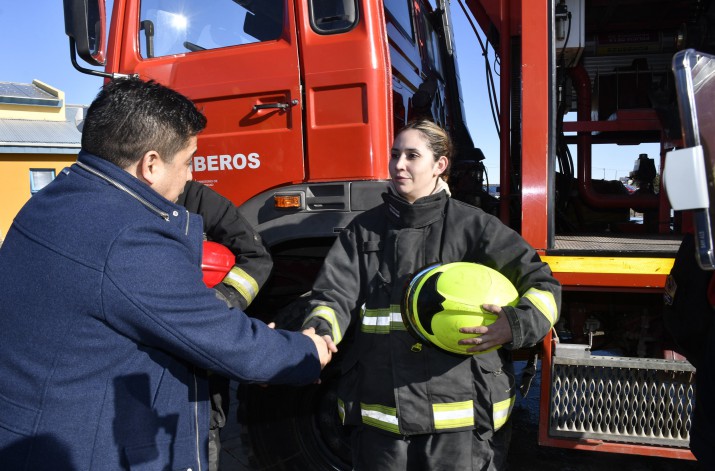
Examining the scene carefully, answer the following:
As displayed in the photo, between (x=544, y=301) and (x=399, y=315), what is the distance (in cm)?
45

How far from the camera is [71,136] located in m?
19.1

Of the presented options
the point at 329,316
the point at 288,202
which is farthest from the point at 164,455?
the point at 288,202

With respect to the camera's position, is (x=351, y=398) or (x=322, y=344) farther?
(x=351, y=398)

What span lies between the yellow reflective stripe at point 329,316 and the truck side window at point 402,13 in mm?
1721

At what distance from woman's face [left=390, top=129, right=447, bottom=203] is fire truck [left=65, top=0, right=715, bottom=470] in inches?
23.7

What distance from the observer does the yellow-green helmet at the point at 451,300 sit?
5.15ft

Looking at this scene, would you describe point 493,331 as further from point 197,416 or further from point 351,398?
point 197,416

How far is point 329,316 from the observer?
1.83 metres

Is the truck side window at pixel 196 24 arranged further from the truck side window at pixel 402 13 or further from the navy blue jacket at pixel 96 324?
the navy blue jacket at pixel 96 324

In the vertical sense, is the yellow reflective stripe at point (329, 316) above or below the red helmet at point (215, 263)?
below

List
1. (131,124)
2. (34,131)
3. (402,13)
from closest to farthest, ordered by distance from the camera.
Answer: (131,124) < (402,13) < (34,131)

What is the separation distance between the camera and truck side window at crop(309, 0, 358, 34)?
2.55 m

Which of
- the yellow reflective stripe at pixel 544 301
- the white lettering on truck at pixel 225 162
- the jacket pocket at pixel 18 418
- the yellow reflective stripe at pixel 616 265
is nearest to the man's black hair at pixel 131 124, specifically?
the jacket pocket at pixel 18 418

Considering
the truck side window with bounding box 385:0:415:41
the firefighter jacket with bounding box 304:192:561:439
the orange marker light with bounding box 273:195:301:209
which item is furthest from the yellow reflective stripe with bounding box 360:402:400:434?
the truck side window with bounding box 385:0:415:41
